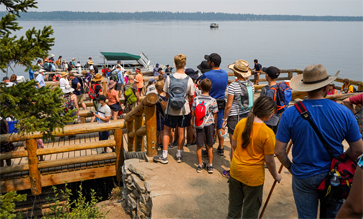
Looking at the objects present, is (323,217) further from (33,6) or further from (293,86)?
(33,6)

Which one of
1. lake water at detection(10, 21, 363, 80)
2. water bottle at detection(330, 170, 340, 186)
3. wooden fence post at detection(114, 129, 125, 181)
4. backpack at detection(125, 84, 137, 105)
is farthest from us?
lake water at detection(10, 21, 363, 80)

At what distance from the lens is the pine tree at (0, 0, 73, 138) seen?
3373mm

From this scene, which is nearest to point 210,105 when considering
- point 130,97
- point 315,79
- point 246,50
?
point 315,79

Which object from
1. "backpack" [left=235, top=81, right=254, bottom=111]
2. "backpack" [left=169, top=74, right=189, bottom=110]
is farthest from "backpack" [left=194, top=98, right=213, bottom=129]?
"backpack" [left=235, top=81, right=254, bottom=111]

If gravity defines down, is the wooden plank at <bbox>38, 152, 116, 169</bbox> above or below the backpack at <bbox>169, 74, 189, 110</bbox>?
below

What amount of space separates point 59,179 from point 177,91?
11.5 feet

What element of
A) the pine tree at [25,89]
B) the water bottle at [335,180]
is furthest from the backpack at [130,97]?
the water bottle at [335,180]

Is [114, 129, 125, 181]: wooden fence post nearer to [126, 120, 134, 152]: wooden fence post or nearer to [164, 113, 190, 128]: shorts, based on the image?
[126, 120, 134, 152]: wooden fence post

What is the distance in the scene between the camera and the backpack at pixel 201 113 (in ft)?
14.7

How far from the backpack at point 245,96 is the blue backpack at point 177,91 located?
85cm

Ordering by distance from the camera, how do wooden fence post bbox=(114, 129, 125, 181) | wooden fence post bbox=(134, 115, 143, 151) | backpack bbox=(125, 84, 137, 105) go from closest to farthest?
wooden fence post bbox=(134, 115, 143, 151)
wooden fence post bbox=(114, 129, 125, 181)
backpack bbox=(125, 84, 137, 105)

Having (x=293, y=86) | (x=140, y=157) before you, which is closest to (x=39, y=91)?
(x=140, y=157)

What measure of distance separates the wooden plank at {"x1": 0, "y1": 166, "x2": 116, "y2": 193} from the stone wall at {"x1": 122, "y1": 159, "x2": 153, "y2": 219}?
1.12m

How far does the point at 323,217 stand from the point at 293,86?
4.27ft
